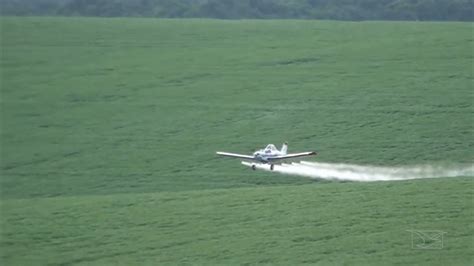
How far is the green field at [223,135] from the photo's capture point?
1411 inches

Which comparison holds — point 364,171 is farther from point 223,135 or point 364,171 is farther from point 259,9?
point 259,9

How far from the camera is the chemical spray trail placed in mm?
48406

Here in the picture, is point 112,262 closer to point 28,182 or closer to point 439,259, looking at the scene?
point 439,259

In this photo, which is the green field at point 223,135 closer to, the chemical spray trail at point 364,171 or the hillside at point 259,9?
the chemical spray trail at point 364,171

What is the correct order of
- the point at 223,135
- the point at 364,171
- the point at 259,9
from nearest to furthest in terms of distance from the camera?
the point at 364,171 → the point at 223,135 → the point at 259,9

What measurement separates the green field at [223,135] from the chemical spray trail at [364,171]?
912 mm

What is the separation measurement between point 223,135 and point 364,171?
10.7m

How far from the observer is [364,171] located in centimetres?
5038

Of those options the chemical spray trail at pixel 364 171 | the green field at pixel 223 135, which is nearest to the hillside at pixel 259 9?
the green field at pixel 223 135

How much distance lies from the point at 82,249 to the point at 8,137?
24809 mm

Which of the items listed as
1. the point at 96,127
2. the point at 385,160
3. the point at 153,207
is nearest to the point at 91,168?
the point at 96,127

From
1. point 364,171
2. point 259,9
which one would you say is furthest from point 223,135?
point 259,9

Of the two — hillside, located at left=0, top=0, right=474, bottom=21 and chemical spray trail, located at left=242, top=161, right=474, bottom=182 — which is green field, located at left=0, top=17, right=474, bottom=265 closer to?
chemical spray trail, located at left=242, top=161, right=474, bottom=182

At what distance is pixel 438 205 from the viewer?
126ft
